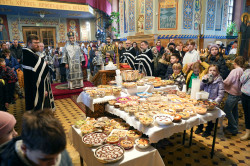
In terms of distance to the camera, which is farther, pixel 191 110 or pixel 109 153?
pixel 191 110

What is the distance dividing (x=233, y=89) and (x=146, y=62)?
2.77 m

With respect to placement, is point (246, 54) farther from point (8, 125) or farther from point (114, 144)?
point (8, 125)

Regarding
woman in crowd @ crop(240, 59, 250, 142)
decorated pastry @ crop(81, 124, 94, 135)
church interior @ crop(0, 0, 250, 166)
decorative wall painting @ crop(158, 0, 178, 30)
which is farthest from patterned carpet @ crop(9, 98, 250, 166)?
decorative wall painting @ crop(158, 0, 178, 30)

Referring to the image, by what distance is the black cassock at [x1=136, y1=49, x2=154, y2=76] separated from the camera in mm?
5883

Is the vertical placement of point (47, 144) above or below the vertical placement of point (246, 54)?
below

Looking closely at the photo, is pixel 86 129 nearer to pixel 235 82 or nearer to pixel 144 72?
pixel 235 82

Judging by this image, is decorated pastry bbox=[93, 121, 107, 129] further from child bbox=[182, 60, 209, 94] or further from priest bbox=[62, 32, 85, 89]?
priest bbox=[62, 32, 85, 89]

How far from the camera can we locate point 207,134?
159 inches

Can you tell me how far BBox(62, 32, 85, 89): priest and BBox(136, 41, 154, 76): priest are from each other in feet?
10.1

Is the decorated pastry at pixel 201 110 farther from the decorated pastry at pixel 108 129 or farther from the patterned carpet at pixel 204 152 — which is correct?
the decorated pastry at pixel 108 129

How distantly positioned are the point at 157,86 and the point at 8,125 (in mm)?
3326

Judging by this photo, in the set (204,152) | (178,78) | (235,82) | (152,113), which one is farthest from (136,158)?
(235,82)

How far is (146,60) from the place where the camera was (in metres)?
5.89

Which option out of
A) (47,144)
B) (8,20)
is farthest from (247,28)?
(8,20)
